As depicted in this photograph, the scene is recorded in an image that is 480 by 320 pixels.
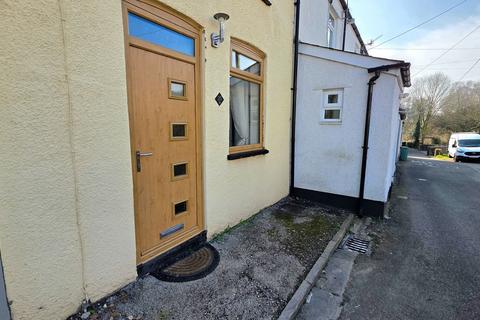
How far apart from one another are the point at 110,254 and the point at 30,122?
132 cm

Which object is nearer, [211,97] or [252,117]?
[211,97]

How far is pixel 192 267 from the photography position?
2.85 m

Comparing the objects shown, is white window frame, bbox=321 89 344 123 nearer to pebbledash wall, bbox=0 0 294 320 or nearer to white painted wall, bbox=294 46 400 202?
white painted wall, bbox=294 46 400 202

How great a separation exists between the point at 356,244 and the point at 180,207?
2.86m

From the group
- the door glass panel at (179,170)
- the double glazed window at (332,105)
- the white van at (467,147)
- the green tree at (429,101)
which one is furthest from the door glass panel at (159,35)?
the green tree at (429,101)

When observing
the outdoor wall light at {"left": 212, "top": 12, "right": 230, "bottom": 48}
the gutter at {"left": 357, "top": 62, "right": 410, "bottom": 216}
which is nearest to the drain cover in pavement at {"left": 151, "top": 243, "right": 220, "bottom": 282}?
the outdoor wall light at {"left": 212, "top": 12, "right": 230, "bottom": 48}

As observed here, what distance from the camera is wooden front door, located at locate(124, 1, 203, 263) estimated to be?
7.93ft

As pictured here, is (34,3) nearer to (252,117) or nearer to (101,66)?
(101,66)

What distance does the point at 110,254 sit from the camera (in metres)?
2.27

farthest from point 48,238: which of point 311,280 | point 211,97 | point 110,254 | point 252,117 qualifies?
point 252,117

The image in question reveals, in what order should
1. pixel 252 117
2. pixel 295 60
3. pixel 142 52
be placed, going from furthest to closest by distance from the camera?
1. pixel 295 60
2. pixel 252 117
3. pixel 142 52

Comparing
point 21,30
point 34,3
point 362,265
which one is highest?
point 34,3

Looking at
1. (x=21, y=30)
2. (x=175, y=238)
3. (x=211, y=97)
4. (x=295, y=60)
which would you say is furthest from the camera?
(x=295, y=60)

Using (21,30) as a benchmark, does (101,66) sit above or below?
below
